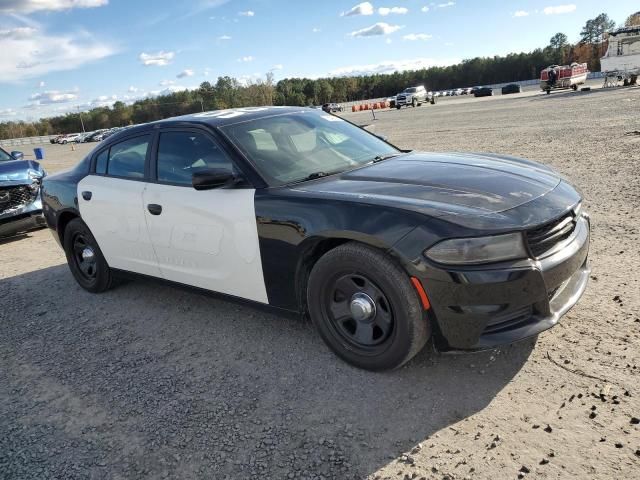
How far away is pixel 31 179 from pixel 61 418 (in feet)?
21.0

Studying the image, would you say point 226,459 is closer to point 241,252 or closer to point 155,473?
point 155,473

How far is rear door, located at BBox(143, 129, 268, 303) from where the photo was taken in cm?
357

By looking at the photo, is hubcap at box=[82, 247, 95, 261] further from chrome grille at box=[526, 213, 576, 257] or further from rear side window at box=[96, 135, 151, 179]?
chrome grille at box=[526, 213, 576, 257]

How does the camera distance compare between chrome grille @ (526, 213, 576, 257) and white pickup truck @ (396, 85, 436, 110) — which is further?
white pickup truck @ (396, 85, 436, 110)

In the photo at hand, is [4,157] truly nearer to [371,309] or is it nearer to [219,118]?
[219,118]

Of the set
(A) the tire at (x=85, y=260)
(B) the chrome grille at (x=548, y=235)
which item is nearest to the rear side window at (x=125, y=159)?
(A) the tire at (x=85, y=260)

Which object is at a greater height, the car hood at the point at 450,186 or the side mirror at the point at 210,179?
the side mirror at the point at 210,179

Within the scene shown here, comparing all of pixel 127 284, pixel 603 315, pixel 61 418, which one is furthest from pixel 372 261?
pixel 127 284

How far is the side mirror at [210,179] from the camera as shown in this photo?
3436mm

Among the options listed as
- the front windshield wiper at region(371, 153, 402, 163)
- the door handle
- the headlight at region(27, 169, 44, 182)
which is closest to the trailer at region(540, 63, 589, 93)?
the headlight at region(27, 169, 44, 182)

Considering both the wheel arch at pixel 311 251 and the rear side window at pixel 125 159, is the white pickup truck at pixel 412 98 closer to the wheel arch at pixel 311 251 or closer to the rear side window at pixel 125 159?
the rear side window at pixel 125 159

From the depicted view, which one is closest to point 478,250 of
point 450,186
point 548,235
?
point 548,235

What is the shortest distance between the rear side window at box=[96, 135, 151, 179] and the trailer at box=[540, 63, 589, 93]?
42.8m

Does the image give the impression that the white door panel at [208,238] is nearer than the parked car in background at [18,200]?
Yes
